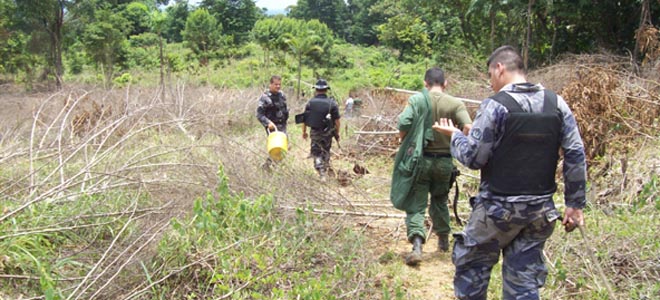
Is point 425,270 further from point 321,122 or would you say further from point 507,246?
point 321,122

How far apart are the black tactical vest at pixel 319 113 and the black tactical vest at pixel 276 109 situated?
34 cm

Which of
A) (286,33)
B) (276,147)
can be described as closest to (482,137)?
(276,147)

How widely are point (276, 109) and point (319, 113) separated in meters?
0.58

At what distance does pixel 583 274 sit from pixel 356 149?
5586 millimetres

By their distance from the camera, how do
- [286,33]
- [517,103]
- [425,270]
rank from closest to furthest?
[517,103] → [425,270] → [286,33]

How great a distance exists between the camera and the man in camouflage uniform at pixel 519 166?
258 cm

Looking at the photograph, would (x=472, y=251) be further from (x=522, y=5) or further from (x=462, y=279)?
(x=522, y=5)

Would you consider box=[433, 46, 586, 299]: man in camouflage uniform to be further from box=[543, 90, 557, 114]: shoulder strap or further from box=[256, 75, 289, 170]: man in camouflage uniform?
box=[256, 75, 289, 170]: man in camouflage uniform

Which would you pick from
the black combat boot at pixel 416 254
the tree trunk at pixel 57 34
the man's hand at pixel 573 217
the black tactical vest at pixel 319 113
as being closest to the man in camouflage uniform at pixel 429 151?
the black combat boot at pixel 416 254

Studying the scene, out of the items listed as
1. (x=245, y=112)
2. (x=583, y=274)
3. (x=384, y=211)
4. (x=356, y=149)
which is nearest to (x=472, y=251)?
(x=583, y=274)

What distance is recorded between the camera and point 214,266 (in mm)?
3250

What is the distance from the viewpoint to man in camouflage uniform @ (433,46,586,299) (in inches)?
102

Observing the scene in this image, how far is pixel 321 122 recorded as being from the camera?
6676 millimetres

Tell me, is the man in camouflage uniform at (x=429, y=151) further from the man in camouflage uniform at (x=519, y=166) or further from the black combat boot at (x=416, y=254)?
the man in camouflage uniform at (x=519, y=166)
